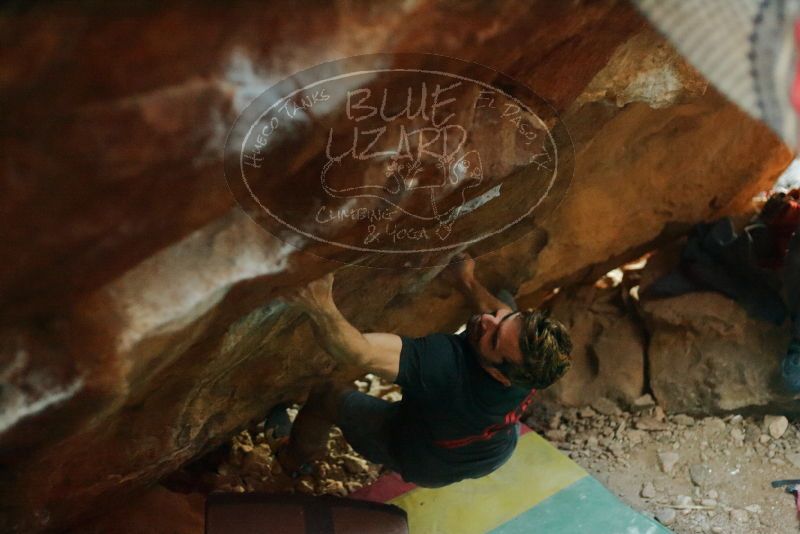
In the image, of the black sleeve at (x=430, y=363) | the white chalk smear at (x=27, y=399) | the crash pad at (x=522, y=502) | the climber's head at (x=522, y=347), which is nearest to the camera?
the white chalk smear at (x=27, y=399)

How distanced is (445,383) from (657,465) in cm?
144

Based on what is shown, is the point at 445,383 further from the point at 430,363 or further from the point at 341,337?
the point at 341,337

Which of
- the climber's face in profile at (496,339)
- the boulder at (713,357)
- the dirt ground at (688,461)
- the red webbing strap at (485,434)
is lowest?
the dirt ground at (688,461)

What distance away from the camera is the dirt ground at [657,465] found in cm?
312

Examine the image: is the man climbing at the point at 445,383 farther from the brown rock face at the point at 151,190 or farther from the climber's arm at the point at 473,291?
the brown rock face at the point at 151,190

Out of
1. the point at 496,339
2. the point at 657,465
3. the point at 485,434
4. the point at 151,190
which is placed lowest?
the point at 657,465

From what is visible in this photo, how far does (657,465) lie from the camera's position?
132 inches

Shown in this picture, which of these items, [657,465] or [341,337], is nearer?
[341,337]

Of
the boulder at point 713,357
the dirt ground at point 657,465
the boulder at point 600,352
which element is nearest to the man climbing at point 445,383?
the dirt ground at point 657,465

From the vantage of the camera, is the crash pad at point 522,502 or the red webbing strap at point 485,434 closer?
the red webbing strap at point 485,434

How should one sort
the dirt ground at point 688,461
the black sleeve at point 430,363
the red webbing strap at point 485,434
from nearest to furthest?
the black sleeve at point 430,363 < the red webbing strap at point 485,434 < the dirt ground at point 688,461

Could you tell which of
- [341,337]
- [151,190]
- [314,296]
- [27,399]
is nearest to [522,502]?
[341,337]

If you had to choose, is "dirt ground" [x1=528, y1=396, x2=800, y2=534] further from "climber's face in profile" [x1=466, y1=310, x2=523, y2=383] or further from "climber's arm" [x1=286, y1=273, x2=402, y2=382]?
"climber's arm" [x1=286, y1=273, x2=402, y2=382]

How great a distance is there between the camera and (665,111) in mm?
3123
